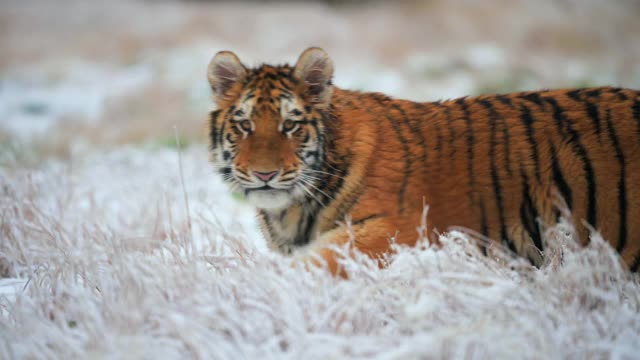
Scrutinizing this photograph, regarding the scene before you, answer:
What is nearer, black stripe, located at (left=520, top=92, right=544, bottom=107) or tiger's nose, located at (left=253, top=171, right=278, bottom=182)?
tiger's nose, located at (left=253, top=171, right=278, bottom=182)

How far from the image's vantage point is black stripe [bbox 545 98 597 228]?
3.14 meters

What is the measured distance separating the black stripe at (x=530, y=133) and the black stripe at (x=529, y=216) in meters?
0.07

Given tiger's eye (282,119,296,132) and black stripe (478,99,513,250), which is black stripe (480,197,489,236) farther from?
tiger's eye (282,119,296,132)

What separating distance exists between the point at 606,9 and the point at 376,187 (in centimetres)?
1212

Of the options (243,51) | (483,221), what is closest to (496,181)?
(483,221)

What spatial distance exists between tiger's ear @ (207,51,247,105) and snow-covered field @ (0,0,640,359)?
48 cm

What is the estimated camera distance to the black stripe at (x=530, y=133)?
319 centimetres

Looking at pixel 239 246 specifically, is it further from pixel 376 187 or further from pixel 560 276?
pixel 560 276

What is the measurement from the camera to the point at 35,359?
7.98 ft

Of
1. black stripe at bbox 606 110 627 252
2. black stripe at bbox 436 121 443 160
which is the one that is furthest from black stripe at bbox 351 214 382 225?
black stripe at bbox 606 110 627 252

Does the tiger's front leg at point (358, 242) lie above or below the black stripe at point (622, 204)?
below

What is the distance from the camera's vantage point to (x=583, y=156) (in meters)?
3.17

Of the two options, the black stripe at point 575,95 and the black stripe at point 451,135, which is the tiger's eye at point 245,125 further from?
the black stripe at point 575,95

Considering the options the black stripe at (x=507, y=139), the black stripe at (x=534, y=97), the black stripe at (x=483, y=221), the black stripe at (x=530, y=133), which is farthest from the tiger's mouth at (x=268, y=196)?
the black stripe at (x=534, y=97)
